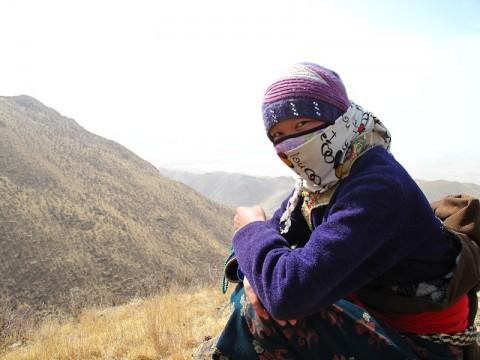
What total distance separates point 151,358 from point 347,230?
2.42m

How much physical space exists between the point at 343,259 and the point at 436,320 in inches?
20.3

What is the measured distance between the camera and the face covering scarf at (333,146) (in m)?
1.68

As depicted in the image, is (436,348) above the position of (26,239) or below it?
above

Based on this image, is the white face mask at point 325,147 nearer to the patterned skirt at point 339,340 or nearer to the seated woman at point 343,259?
the seated woman at point 343,259

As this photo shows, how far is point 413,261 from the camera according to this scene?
1552mm

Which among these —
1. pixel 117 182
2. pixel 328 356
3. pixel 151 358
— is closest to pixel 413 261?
pixel 328 356

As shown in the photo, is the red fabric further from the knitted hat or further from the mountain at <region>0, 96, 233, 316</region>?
the mountain at <region>0, 96, 233, 316</region>

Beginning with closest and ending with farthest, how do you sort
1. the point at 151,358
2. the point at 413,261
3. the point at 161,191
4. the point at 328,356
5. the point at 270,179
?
the point at 413,261 → the point at 328,356 → the point at 151,358 → the point at 161,191 → the point at 270,179

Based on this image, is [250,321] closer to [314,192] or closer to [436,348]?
[314,192]

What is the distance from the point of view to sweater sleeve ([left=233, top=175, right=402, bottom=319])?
1.43m

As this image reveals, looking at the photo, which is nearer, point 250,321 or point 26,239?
point 250,321

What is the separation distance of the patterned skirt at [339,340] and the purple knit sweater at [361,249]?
0.47ft

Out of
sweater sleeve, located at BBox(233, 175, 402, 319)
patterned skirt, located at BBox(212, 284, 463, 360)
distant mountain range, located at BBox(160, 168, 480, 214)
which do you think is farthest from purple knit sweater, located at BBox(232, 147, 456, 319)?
distant mountain range, located at BBox(160, 168, 480, 214)

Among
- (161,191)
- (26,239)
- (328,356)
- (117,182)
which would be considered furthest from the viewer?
(161,191)
